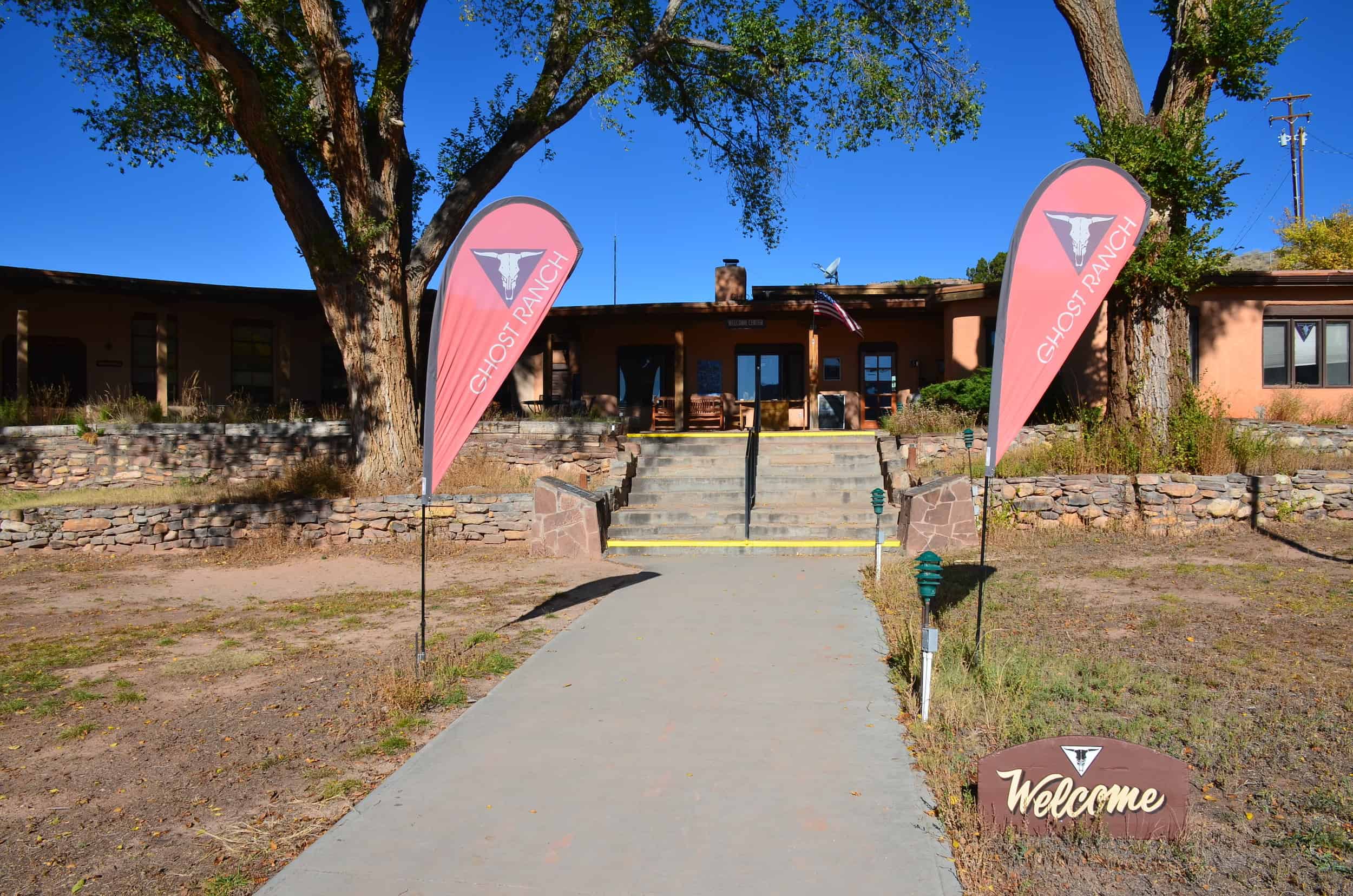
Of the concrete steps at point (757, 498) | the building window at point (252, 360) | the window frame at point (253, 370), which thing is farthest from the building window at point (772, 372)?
the building window at point (252, 360)

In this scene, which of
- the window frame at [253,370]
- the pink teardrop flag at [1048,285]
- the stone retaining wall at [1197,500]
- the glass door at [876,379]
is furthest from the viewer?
the window frame at [253,370]

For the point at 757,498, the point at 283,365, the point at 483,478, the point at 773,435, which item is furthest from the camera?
the point at 283,365

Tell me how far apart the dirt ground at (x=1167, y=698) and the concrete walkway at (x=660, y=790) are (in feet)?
Answer: 1.19

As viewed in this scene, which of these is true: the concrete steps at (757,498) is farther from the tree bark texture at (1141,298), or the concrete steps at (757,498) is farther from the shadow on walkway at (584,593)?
the tree bark texture at (1141,298)

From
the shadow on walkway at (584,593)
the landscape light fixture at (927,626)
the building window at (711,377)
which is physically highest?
the building window at (711,377)

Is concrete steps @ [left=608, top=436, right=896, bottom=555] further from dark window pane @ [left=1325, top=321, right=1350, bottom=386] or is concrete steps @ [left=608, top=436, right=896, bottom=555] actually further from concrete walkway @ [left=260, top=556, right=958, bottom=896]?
dark window pane @ [left=1325, top=321, right=1350, bottom=386]

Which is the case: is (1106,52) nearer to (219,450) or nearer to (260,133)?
(260,133)

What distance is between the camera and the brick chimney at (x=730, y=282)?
2289cm

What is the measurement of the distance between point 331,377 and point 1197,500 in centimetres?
1989

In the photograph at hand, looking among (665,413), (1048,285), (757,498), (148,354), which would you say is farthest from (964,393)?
(148,354)

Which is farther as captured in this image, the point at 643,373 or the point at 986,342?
the point at 643,373

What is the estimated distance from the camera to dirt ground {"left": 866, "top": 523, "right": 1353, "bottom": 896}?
3906mm

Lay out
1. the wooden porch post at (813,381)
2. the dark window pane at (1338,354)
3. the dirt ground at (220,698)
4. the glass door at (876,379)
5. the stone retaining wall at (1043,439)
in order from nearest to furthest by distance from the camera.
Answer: the dirt ground at (220,698) < the stone retaining wall at (1043,439) < the dark window pane at (1338,354) < the wooden porch post at (813,381) < the glass door at (876,379)

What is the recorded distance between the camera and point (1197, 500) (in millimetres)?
12625
